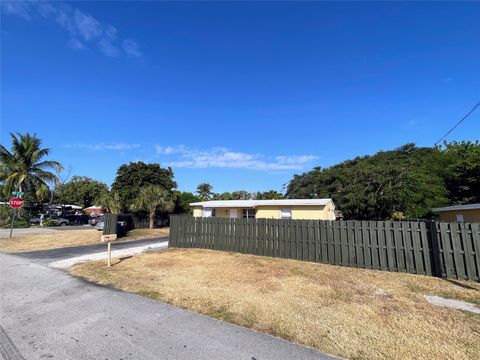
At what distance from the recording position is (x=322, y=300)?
219 inches

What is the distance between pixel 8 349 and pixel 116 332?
1.33 meters

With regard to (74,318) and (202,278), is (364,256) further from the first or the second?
(74,318)

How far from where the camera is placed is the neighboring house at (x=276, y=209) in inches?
762

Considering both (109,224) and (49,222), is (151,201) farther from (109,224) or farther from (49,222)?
(49,222)

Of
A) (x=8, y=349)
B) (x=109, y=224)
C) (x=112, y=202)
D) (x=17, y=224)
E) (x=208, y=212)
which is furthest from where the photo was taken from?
(x=17, y=224)

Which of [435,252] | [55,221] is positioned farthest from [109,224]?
[55,221]

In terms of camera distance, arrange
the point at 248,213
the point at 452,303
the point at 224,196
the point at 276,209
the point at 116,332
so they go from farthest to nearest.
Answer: the point at 224,196 → the point at 248,213 → the point at 276,209 → the point at 452,303 → the point at 116,332

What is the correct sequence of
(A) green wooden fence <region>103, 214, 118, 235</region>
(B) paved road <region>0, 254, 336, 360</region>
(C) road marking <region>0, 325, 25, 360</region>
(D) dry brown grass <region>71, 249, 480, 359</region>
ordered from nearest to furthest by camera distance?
(C) road marking <region>0, 325, 25, 360</region> < (B) paved road <region>0, 254, 336, 360</region> < (D) dry brown grass <region>71, 249, 480, 359</region> < (A) green wooden fence <region>103, 214, 118, 235</region>

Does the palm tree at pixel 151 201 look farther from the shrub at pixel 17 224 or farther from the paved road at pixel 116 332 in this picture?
the paved road at pixel 116 332

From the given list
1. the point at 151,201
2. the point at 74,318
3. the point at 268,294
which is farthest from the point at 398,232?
the point at 151,201

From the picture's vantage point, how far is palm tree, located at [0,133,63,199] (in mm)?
26594

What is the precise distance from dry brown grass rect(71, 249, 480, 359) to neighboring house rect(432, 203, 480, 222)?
9.59 metres

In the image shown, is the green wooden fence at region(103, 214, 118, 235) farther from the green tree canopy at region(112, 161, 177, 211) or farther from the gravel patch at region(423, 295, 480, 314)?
the gravel patch at region(423, 295, 480, 314)

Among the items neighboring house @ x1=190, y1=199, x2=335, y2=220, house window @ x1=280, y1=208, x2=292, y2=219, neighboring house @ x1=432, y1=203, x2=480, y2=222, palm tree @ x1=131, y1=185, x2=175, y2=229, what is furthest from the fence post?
palm tree @ x1=131, y1=185, x2=175, y2=229
